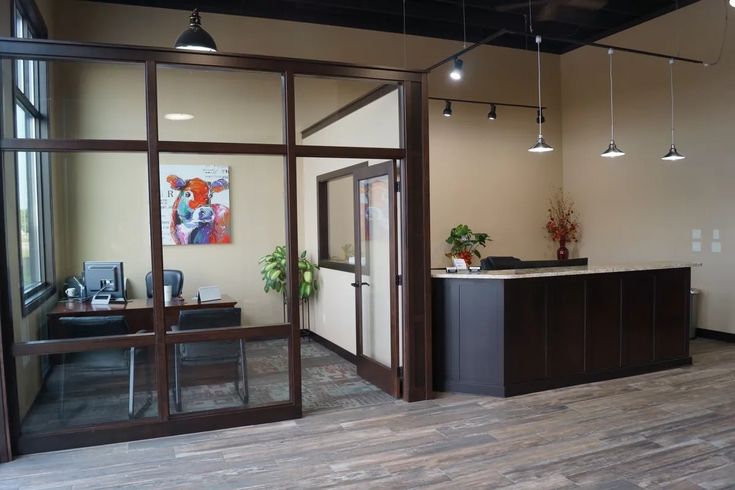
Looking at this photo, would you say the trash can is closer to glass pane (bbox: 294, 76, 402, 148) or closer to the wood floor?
the wood floor

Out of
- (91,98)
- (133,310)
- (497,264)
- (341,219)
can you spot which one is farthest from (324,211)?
(91,98)

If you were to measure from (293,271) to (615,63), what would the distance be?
20.2 feet

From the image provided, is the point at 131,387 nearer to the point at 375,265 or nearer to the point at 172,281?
the point at 172,281

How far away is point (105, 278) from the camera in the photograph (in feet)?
13.0

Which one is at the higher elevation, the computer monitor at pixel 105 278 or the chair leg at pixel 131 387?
the computer monitor at pixel 105 278

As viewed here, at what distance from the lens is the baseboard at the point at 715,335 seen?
21.8ft

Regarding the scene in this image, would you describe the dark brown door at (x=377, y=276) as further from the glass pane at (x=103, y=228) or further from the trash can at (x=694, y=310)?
the trash can at (x=694, y=310)

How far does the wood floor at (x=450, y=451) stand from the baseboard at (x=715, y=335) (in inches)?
90.2

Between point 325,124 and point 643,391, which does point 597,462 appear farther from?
point 325,124

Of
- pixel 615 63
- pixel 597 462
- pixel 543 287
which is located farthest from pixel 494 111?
pixel 597 462

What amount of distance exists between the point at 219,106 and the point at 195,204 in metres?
0.75

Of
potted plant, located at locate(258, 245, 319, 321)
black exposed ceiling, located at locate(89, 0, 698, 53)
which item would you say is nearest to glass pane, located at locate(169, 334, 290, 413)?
potted plant, located at locate(258, 245, 319, 321)

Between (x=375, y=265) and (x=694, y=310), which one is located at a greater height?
(x=375, y=265)

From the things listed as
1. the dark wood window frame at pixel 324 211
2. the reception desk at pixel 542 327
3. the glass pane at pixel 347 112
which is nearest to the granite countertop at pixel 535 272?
the reception desk at pixel 542 327
